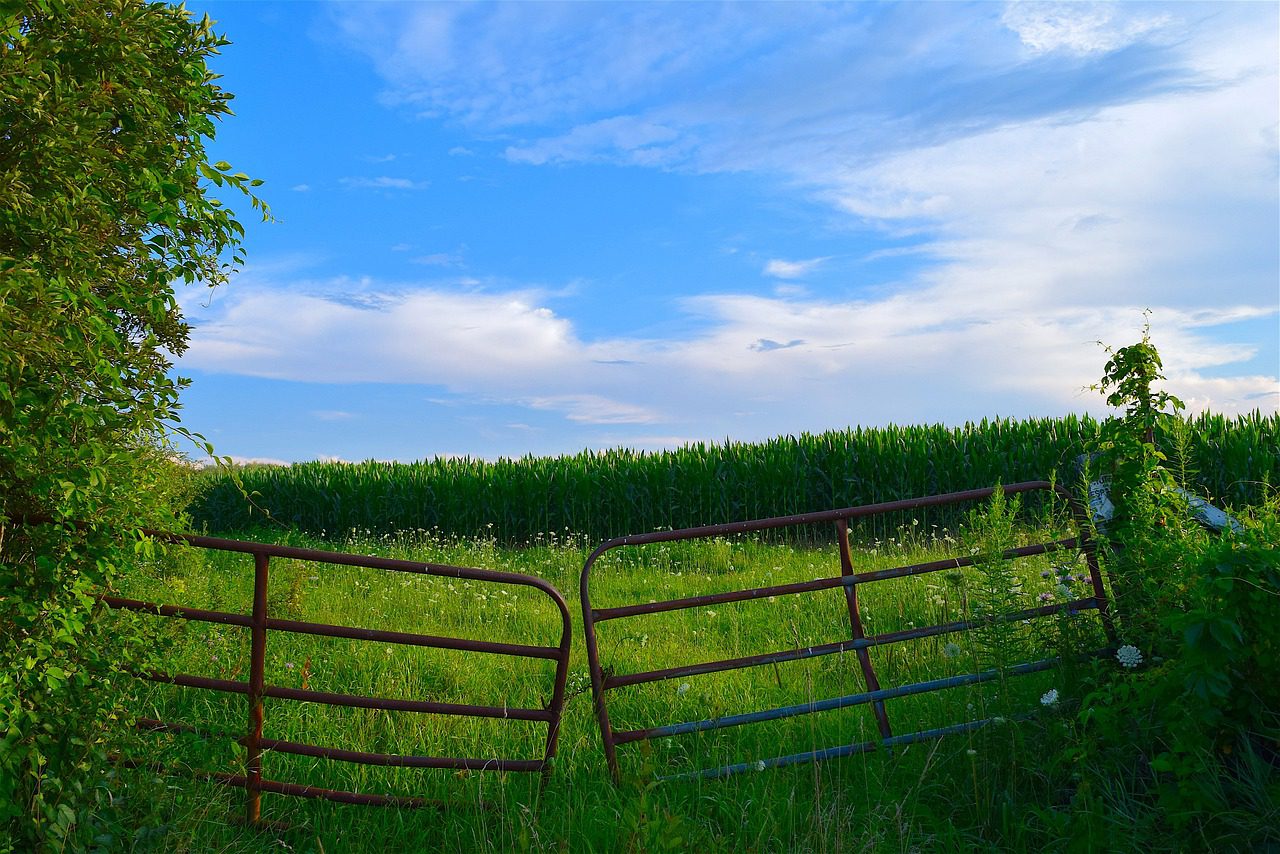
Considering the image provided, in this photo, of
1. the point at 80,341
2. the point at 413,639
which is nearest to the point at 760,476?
the point at 413,639

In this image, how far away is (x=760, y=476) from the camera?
61.8 ft

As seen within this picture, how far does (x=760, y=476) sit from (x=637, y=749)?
13.6 metres

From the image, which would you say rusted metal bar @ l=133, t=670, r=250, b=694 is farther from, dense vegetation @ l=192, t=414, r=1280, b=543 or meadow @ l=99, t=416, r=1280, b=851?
dense vegetation @ l=192, t=414, r=1280, b=543

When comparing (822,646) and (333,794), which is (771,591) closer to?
(822,646)

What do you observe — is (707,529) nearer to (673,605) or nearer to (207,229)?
(673,605)

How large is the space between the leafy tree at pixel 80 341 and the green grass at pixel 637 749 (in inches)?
19.3

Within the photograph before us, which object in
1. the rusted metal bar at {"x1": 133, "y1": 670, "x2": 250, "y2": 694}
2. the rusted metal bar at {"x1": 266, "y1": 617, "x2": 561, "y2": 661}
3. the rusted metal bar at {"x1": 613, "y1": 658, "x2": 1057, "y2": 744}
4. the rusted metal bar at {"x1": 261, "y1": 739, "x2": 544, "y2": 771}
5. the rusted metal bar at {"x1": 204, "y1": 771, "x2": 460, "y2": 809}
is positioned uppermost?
the rusted metal bar at {"x1": 266, "y1": 617, "x2": 561, "y2": 661}

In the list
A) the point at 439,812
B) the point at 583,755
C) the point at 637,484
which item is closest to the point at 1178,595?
the point at 583,755

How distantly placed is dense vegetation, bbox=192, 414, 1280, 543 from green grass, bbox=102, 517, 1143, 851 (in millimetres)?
8978

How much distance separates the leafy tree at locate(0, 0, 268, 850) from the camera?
4.28m

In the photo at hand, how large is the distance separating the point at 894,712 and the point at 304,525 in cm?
2008

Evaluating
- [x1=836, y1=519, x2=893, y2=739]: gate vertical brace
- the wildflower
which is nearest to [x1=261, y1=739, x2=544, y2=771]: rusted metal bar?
[x1=836, y1=519, x2=893, y2=739]: gate vertical brace

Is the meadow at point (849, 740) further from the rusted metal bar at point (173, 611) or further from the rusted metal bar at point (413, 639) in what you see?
the rusted metal bar at point (413, 639)

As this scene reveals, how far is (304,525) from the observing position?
2312 cm
